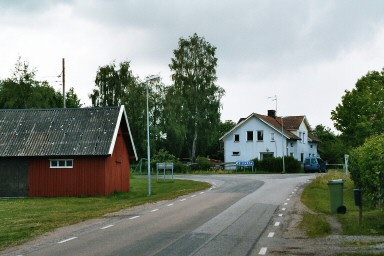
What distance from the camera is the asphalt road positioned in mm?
11609

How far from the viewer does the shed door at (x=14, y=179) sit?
32062mm

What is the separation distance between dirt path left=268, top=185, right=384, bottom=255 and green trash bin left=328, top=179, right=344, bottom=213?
323 centimetres

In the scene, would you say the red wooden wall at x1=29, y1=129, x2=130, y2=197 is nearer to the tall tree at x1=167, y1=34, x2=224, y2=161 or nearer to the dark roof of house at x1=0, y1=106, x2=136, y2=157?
the dark roof of house at x1=0, y1=106, x2=136, y2=157

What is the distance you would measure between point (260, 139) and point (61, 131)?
4274 cm

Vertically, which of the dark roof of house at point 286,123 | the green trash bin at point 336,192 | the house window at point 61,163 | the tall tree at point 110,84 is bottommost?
the green trash bin at point 336,192

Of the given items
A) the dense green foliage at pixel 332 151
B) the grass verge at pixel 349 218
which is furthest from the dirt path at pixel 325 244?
the dense green foliage at pixel 332 151

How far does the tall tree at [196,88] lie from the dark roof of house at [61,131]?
36.8 m

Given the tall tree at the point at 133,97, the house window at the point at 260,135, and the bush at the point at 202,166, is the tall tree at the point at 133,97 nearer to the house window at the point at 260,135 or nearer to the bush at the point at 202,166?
the bush at the point at 202,166

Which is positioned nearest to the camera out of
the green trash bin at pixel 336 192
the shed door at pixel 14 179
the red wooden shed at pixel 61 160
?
the green trash bin at pixel 336 192

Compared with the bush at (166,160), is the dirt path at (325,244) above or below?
below

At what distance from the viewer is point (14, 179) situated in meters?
32.1

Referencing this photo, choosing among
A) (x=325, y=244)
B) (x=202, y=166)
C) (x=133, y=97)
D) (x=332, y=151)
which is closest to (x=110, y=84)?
(x=133, y=97)

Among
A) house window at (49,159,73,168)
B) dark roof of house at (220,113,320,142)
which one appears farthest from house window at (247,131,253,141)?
house window at (49,159,73,168)

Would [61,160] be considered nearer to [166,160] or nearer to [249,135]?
[166,160]
